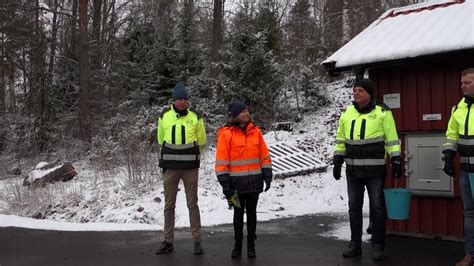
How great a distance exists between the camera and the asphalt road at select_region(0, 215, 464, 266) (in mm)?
6090

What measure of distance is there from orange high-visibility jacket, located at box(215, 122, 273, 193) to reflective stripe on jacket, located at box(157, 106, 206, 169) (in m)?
0.58

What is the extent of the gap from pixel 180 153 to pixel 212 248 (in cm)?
137

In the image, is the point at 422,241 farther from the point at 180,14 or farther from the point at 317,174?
the point at 180,14

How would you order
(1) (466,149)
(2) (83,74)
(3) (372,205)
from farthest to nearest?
(2) (83,74)
(3) (372,205)
(1) (466,149)

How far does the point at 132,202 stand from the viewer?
34.5 feet

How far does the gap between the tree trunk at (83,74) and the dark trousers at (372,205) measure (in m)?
14.7

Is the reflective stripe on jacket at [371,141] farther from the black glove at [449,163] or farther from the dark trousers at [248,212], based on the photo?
the dark trousers at [248,212]

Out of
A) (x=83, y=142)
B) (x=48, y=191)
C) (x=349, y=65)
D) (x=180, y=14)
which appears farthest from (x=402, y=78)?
(x=180, y=14)

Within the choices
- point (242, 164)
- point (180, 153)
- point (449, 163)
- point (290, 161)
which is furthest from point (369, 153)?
point (290, 161)

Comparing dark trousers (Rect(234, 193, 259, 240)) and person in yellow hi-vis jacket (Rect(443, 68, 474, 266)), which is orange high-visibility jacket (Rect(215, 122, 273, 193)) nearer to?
dark trousers (Rect(234, 193, 259, 240))

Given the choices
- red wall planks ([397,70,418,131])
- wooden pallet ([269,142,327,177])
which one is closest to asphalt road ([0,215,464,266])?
red wall planks ([397,70,418,131])

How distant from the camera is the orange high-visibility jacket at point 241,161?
6.05 m

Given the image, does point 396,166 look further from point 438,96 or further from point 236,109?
point 236,109

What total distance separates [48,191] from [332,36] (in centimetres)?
1519
